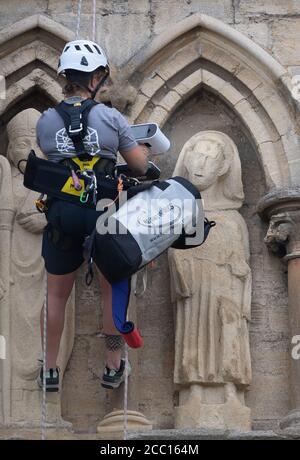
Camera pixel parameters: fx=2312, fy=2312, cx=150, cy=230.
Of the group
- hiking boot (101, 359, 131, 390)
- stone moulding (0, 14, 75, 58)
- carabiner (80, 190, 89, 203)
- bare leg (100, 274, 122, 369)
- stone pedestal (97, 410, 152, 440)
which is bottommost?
stone pedestal (97, 410, 152, 440)

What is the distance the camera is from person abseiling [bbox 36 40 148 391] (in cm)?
1205

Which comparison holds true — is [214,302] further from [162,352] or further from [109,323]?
[109,323]

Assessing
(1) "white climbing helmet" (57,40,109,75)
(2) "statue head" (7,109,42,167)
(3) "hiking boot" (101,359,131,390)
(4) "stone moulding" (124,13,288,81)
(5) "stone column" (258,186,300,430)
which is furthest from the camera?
(4) "stone moulding" (124,13,288,81)

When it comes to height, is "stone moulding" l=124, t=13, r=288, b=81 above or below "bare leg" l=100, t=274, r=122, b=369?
above

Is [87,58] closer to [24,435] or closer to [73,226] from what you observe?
[73,226]

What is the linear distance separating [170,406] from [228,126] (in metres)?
1.74

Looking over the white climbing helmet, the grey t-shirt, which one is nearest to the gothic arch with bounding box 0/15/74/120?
the white climbing helmet

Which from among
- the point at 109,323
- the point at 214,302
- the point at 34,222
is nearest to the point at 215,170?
the point at 214,302

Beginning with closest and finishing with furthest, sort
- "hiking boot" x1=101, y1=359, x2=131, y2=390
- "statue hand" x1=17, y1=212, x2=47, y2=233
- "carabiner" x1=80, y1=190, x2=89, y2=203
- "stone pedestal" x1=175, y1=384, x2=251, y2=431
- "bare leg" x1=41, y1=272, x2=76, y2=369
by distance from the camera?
"carabiner" x1=80, y1=190, x2=89, y2=203 → "bare leg" x1=41, y1=272, x2=76, y2=369 → "hiking boot" x1=101, y1=359, x2=131, y2=390 → "stone pedestal" x1=175, y1=384, x2=251, y2=431 → "statue hand" x1=17, y1=212, x2=47, y2=233

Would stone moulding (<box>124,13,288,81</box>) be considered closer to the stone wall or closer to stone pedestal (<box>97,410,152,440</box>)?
the stone wall

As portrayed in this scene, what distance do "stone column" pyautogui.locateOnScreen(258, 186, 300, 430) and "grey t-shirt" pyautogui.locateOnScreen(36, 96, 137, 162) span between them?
122cm

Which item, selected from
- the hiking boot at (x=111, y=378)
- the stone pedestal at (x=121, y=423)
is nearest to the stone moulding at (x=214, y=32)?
the hiking boot at (x=111, y=378)

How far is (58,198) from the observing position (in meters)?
12.1
